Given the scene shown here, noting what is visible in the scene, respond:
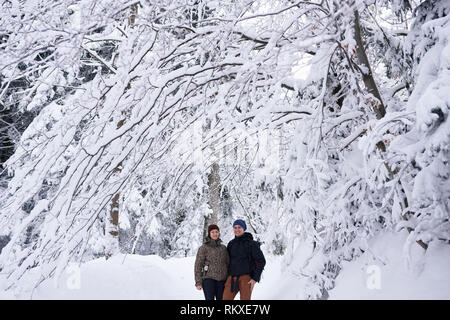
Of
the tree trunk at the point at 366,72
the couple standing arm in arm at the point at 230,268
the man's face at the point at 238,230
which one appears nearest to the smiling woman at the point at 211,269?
the couple standing arm in arm at the point at 230,268

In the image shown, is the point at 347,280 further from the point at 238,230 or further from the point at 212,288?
the point at 212,288

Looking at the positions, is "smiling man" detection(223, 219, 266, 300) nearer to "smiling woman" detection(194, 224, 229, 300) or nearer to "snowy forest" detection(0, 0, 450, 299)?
"smiling woman" detection(194, 224, 229, 300)

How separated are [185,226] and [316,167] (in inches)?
591

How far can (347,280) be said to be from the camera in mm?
4109

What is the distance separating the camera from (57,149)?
11.1 feet

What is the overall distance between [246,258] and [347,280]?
1.26 metres

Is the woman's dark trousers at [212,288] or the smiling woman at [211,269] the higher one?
the smiling woman at [211,269]

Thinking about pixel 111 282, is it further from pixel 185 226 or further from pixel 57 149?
pixel 185 226

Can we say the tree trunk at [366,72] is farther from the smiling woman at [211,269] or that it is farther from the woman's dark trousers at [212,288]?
the woman's dark trousers at [212,288]

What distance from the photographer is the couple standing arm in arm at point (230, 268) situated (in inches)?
180

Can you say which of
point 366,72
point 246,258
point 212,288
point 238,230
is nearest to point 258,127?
point 366,72

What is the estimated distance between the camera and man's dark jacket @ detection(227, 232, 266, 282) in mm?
4559

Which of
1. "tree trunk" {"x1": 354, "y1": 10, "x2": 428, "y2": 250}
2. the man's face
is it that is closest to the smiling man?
the man's face

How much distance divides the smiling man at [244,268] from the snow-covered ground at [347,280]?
563 millimetres
